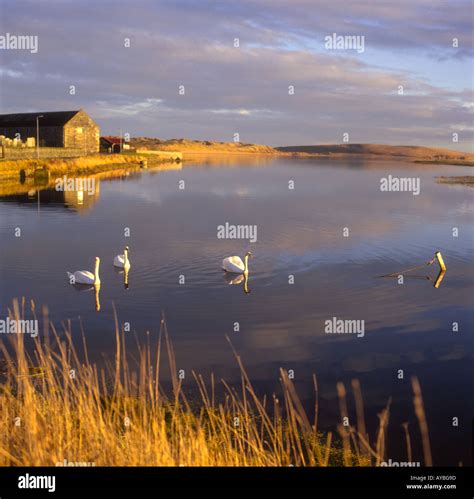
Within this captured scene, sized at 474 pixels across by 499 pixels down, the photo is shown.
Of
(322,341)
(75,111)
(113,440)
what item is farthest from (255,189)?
(113,440)

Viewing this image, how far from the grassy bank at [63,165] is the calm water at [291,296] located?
24595 mm

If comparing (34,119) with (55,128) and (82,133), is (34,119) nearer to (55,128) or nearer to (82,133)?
(55,128)

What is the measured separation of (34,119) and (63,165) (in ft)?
70.2

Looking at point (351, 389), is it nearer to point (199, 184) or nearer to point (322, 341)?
point (322, 341)

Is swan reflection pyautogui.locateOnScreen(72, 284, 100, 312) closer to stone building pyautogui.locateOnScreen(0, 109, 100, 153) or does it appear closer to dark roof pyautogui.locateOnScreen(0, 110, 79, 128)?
stone building pyautogui.locateOnScreen(0, 109, 100, 153)

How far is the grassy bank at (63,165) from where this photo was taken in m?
62.1

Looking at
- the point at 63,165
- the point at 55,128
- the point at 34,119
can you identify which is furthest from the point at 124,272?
the point at 34,119

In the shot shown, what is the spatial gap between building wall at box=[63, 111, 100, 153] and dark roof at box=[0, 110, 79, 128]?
0.99 meters

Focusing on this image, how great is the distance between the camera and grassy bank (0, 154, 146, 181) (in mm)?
62094

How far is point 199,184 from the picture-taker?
6944 centimetres

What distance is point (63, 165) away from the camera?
71.2 meters

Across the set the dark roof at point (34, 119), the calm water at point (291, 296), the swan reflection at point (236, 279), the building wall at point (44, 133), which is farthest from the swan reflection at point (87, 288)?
the dark roof at point (34, 119)

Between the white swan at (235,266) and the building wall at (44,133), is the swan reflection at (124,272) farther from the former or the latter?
the building wall at (44,133)

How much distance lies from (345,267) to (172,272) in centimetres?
703
